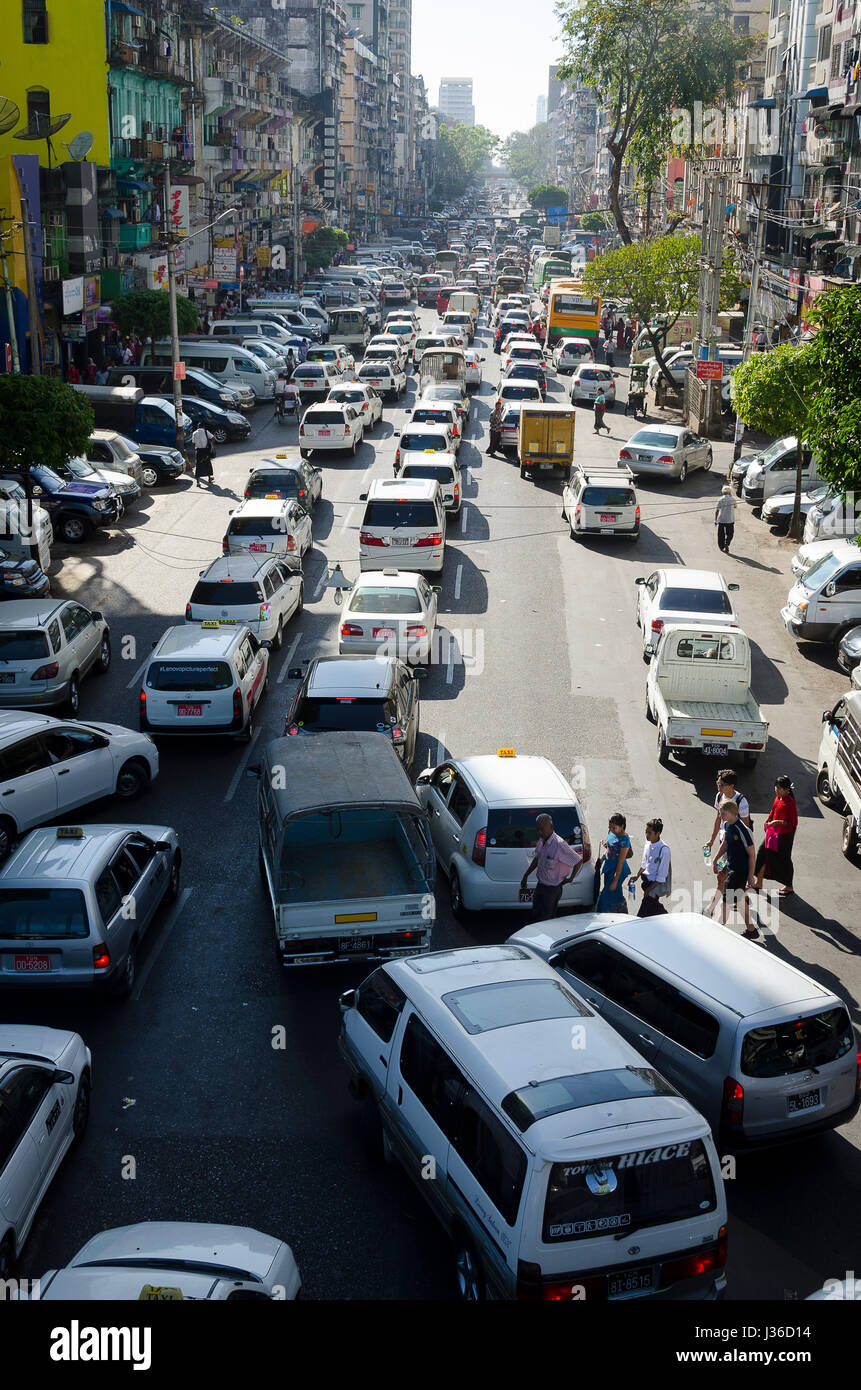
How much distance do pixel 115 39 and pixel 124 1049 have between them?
161 ft

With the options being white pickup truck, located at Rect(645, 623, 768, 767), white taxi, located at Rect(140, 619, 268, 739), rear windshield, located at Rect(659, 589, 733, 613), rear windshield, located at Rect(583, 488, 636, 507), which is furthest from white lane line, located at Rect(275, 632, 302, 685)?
rear windshield, located at Rect(583, 488, 636, 507)

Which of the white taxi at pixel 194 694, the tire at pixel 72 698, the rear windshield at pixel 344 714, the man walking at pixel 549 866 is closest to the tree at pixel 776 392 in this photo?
the white taxi at pixel 194 694

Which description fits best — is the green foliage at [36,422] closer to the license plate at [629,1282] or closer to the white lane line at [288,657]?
the white lane line at [288,657]

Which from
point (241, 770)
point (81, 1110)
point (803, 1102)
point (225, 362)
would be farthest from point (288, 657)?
point (225, 362)

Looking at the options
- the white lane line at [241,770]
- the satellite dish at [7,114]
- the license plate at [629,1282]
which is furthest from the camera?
the satellite dish at [7,114]

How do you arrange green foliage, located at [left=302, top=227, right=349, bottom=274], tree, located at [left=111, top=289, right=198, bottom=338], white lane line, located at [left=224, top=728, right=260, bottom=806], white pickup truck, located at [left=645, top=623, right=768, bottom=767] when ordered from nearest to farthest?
white lane line, located at [left=224, top=728, right=260, bottom=806]
white pickup truck, located at [left=645, top=623, right=768, bottom=767]
tree, located at [left=111, top=289, right=198, bottom=338]
green foliage, located at [left=302, top=227, right=349, bottom=274]

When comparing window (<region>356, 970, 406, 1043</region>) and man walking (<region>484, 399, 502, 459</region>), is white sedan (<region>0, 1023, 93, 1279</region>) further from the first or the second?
man walking (<region>484, 399, 502, 459</region>)

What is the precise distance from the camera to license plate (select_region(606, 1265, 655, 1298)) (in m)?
7.57

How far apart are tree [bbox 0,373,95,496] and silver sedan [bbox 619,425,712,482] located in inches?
626

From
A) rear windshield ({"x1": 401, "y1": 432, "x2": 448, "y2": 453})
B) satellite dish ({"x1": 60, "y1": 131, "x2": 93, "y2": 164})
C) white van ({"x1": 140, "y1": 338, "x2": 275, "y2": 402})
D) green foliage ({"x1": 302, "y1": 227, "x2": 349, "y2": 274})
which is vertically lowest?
rear windshield ({"x1": 401, "y1": 432, "x2": 448, "y2": 453})

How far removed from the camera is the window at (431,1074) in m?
8.50

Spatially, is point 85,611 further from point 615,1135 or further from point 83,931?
point 615,1135

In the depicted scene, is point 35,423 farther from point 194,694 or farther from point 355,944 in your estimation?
point 355,944

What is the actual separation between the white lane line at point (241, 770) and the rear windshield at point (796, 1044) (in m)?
8.73
